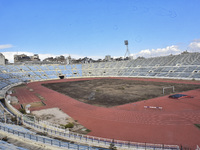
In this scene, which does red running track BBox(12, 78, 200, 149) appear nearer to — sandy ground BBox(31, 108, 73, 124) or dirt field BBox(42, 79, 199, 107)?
sandy ground BBox(31, 108, 73, 124)

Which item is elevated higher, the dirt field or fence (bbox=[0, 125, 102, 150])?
fence (bbox=[0, 125, 102, 150])

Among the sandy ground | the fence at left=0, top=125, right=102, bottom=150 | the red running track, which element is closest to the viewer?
the fence at left=0, top=125, right=102, bottom=150

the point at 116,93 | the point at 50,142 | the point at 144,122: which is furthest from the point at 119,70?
the point at 50,142

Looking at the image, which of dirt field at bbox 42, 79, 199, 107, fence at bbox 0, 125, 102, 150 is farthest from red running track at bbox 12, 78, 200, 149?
fence at bbox 0, 125, 102, 150

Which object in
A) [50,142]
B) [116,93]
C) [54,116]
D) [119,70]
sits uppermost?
[119,70]

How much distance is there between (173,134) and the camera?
14547 millimetres

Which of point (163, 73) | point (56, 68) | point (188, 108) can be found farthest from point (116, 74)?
point (188, 108)

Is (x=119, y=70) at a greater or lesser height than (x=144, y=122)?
greater

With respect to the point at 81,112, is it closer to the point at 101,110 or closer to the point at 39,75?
the point at 101,110

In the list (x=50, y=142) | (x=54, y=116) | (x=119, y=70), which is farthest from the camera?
(x=119, y=70)

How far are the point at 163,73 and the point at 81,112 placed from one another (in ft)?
180

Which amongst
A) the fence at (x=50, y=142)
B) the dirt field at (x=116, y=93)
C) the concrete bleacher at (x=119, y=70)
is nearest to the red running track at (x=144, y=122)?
the dirt field at (x=116, y=93)

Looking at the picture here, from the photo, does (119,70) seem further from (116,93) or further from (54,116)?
(54,116)

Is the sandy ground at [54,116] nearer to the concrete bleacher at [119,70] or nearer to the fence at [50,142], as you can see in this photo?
the fence at [50,142]
